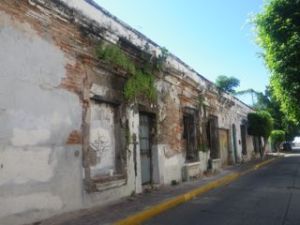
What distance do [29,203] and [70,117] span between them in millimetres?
1876

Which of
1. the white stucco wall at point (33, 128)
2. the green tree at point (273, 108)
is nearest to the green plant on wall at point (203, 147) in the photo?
the white stucco wall at point (33, 128)

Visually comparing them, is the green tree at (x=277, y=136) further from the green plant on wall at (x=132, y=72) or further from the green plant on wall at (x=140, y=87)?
the green plant on wall at (x=132, y=72)

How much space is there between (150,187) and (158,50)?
4.11 m

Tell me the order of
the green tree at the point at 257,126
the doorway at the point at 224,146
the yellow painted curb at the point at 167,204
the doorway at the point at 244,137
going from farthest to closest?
the green tree at the point at 257,126 → the doorway at the point at 244,137 → the doorway at the point at 224,146 → the yellow painted curb at the point at 167,204

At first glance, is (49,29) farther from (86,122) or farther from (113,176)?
(113,176)

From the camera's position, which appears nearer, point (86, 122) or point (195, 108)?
point (86, 122)

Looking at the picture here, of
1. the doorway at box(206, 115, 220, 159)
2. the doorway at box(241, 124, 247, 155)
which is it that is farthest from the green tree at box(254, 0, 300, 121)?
the doorway at box(241, 124, 247, 155)

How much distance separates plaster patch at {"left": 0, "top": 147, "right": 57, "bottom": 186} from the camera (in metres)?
5.92

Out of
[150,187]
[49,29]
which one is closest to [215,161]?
[150,187]

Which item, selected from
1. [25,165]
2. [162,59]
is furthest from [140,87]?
[25,165]

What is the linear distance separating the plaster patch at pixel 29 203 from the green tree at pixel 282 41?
7788mm

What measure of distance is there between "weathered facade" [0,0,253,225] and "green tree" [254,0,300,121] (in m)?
3.20

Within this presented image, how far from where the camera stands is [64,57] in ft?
24.8

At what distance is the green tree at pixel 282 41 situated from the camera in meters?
11.2
